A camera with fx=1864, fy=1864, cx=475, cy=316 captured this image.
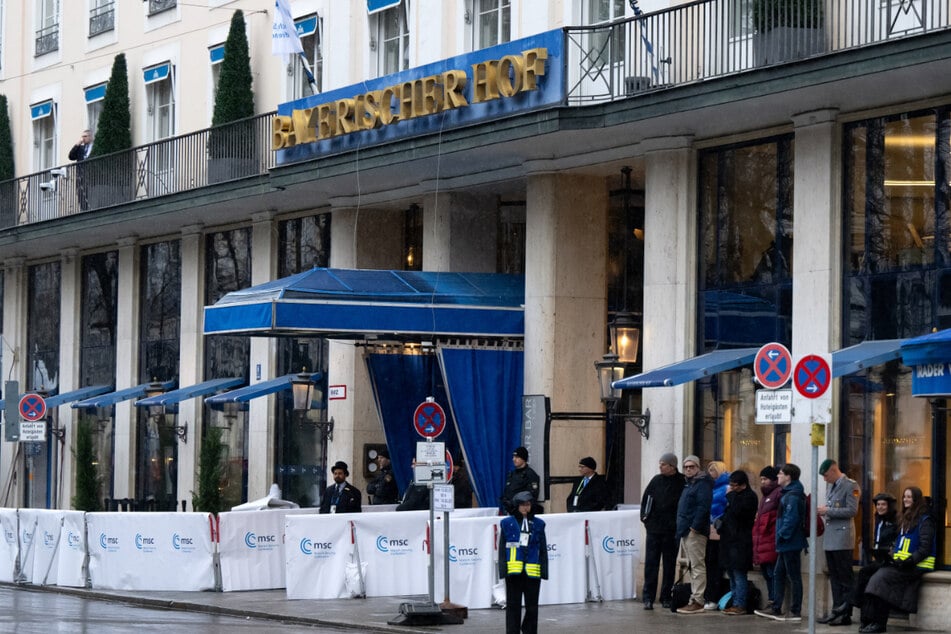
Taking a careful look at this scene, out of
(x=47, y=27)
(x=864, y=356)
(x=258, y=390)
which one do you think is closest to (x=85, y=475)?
(x=258, y=390)

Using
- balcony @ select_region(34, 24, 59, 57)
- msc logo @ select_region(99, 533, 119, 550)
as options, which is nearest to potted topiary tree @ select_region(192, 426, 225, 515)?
msc logo @ select_region(99, 533, 119, 550)

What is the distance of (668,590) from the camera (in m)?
22.0

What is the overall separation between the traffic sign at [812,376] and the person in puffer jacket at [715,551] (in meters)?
5.14

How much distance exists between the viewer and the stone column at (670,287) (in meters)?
23.6

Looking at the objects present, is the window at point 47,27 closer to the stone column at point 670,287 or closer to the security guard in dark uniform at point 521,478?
the stone column at point 670,287

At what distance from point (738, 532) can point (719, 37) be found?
237 inches

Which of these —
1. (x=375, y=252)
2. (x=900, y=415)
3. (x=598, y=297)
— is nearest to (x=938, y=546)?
(x=900, y=415)

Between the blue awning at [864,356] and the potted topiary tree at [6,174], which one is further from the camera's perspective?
the potted topiary tree at [6,174]

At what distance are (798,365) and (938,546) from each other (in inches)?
171

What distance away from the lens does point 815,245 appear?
70.6ft

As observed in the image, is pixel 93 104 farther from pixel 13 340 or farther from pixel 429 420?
pixel 429 420

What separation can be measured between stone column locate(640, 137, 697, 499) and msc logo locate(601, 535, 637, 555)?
1099 millimetres

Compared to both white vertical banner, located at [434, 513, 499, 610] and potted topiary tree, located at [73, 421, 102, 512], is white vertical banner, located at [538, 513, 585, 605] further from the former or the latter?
potted topiary tree, located at [73, 421, 102, 512]

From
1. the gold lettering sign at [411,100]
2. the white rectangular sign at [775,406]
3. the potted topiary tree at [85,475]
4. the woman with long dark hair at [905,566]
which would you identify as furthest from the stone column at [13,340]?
the white rectangular sign at [775,406]
